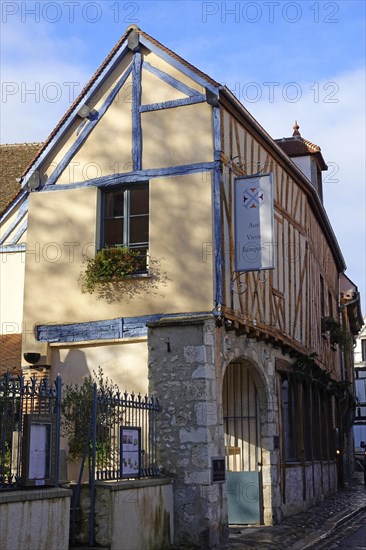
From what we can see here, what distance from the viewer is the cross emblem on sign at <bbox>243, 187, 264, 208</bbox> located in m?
10.8

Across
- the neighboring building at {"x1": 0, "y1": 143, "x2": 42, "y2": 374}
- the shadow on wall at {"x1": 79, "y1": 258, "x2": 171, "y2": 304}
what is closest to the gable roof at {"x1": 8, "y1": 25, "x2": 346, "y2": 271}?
the neighboring building at {"x1": 0, "y1": 143, "x2": 42, "y2": 374}

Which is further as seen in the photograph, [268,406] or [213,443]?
[268,406]

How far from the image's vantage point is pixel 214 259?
413 inches

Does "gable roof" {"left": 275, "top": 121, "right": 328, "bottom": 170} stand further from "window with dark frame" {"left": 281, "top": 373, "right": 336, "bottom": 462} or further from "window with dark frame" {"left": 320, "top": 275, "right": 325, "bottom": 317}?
"window with dark frame" {"left": 281, "top": 373, "right": 336, "bottom": 462}

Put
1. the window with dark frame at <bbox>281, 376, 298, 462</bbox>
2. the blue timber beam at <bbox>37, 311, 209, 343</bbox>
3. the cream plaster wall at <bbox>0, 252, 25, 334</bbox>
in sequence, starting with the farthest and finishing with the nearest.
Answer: the window with dark frame at <bbox>281, 376, 298, 462</bbox> → the cream plaster wall at <bbox>0, 252, 25, 334</bbox> → the blue timber beam at <bbox>37, 311, 209, 343</bbox>

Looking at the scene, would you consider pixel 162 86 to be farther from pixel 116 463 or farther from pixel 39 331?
pixel 116 463

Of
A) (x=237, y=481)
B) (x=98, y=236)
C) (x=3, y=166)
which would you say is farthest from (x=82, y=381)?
(x=3, y=166)

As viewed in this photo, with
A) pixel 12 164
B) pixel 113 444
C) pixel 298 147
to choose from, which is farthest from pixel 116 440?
pixel 298 147

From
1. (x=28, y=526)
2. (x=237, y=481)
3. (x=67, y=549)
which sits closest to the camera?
(x=28, y=526)

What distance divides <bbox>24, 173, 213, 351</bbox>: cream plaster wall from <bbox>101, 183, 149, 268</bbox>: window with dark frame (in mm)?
193

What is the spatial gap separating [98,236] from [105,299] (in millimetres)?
947

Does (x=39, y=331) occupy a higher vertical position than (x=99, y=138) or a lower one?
lower

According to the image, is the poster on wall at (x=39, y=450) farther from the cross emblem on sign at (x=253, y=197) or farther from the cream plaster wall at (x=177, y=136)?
the cream plaster wall at (x=177, y=136)

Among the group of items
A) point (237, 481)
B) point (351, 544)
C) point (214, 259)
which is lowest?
point (351, 544)
